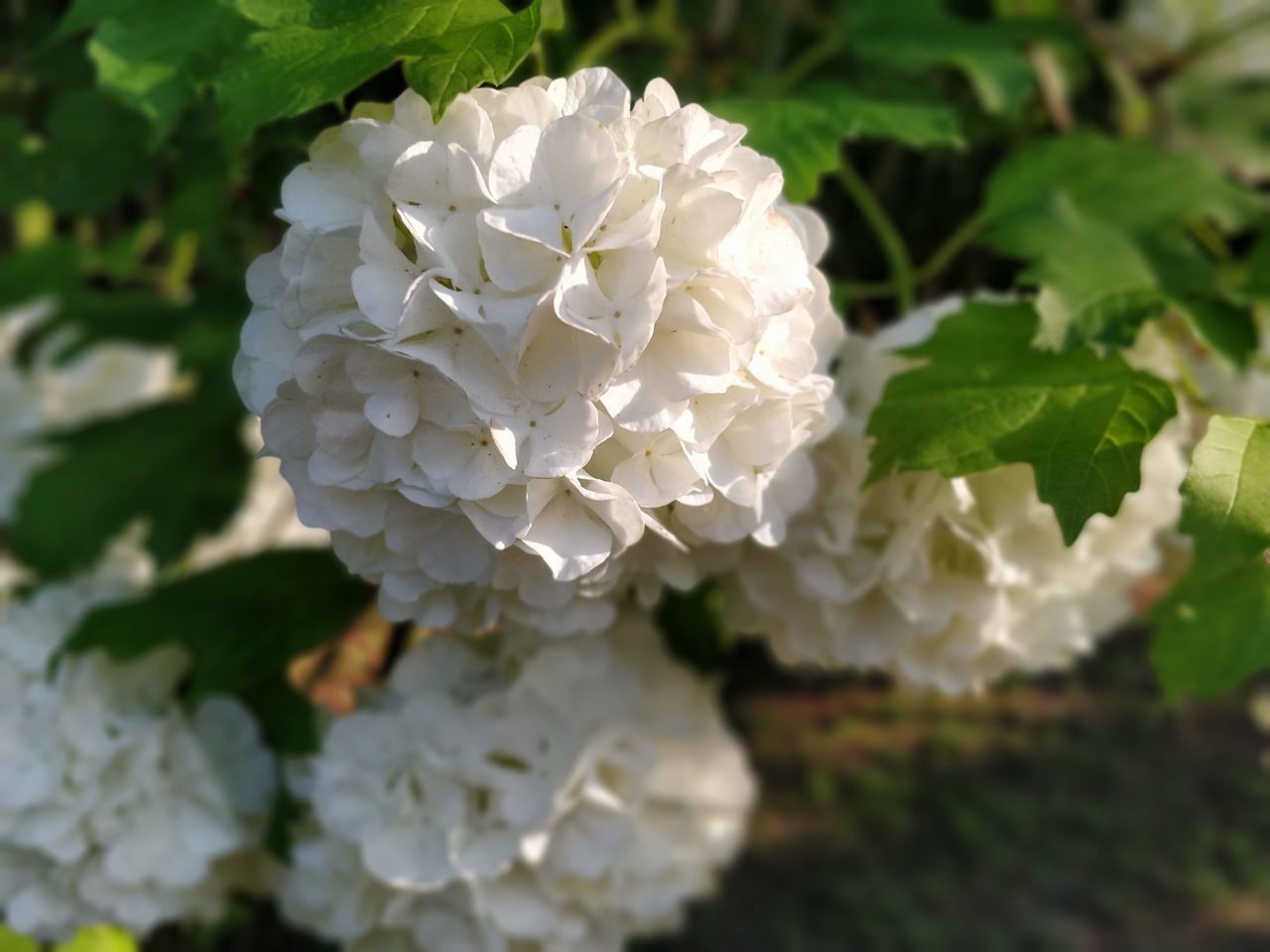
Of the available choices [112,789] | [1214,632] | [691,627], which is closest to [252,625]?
[112,789]

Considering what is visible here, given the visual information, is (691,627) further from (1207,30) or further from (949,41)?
(1207,30)

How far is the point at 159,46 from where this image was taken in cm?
80

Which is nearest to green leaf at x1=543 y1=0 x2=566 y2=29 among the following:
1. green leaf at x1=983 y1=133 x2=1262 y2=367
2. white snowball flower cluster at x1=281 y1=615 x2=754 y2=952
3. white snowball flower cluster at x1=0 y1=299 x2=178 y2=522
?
green leaf at x1=983 y1=133 x2=1262 y2=367

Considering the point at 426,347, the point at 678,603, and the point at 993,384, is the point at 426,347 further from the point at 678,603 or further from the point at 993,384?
the point at 678,603

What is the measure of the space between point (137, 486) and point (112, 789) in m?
0.50

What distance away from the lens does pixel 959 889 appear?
1.55 meters

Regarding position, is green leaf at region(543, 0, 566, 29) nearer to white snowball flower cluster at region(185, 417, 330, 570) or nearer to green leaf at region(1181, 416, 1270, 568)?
green leaf at region(1181, 416, 1270, 568)

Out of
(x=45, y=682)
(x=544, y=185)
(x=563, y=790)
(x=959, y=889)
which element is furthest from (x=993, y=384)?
(x=959, y=889)

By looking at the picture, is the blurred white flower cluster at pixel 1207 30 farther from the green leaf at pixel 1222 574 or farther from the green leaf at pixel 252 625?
the green leaf at pixel 252 625

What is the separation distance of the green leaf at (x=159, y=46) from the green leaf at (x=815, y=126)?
13.6 inches

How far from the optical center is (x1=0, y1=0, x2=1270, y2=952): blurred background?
3.28ft

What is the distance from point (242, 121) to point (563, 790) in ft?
1.71

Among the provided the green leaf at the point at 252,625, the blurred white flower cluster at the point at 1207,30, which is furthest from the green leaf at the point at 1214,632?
the blurred white flower cluster at the point at 1207,30

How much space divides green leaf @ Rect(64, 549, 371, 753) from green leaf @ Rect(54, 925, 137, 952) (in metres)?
0.20
